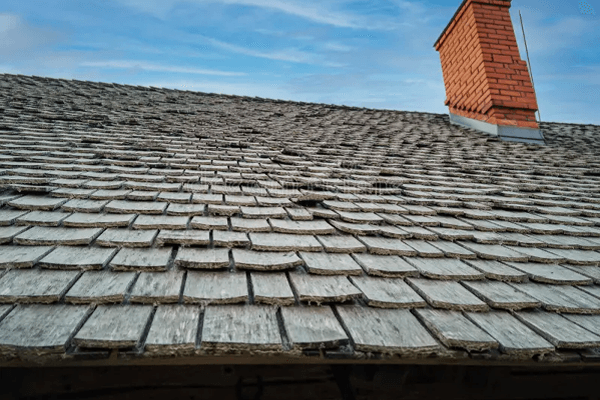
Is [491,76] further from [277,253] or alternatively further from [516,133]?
[277,253]

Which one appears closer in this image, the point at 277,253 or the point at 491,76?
the point at 277,253

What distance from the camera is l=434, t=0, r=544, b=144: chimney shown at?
19.5ft

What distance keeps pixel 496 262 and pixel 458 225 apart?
494 millimetres

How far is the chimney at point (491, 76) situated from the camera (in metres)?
5.96

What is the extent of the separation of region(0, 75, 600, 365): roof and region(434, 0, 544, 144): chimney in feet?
7.45

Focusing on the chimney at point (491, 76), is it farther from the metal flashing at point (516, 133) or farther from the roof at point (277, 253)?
the roof at point (277, 253)

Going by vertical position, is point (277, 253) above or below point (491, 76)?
below

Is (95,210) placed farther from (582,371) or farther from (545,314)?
(582,371)

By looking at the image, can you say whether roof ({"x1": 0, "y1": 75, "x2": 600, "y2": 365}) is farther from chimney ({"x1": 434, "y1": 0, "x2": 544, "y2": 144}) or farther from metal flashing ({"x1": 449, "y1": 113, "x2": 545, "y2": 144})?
chimney ({"x1": 434, "y1": 0, "x2": 544, "y2": 144})

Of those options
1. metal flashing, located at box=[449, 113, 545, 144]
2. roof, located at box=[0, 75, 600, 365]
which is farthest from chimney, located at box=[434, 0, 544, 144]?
roof, located at box=[0, 75, 600, 365]

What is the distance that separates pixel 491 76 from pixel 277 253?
6.14 m

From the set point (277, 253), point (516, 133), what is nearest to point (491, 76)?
point (516, 133)

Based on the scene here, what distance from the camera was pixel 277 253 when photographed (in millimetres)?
1667

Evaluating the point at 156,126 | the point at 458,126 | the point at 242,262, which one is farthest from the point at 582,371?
the point at 458,126
